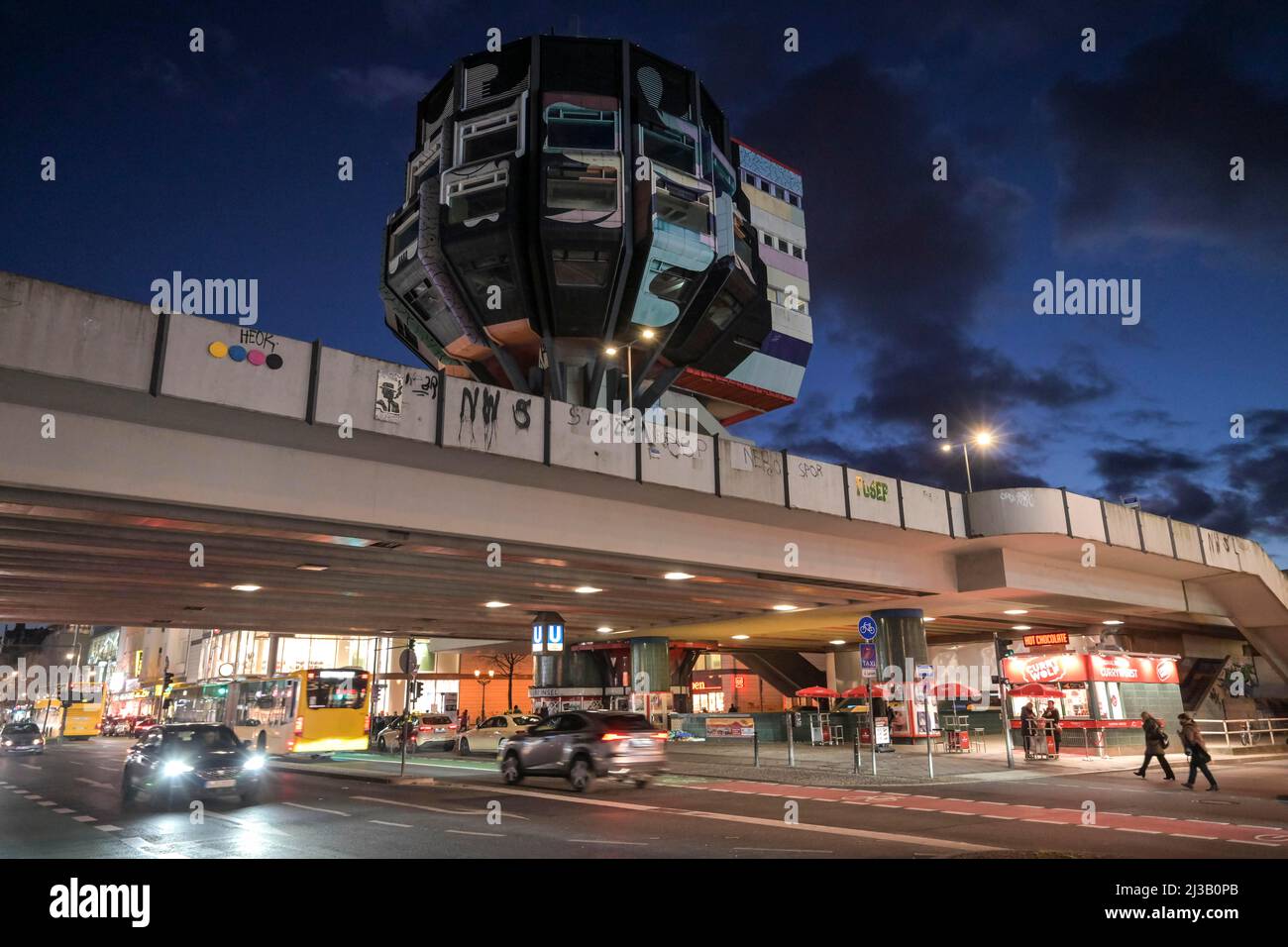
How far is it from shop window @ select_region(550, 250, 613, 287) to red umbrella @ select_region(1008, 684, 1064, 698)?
1207 inches

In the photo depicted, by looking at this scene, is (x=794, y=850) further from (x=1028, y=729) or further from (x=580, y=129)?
(x=580, y=129)

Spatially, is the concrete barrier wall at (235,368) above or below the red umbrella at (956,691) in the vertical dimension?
above

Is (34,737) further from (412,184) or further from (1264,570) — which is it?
(1264,570)

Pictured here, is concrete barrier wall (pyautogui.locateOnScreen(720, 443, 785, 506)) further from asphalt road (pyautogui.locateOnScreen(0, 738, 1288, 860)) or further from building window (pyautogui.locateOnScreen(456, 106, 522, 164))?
building window (pyautogui.locateOnScreen(456, 106, 522, 164))

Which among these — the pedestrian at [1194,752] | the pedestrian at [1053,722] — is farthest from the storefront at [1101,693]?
the pedestrian at [1194,752]

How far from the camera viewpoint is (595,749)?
63.4 ft

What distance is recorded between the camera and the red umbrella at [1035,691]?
28672 millimetres

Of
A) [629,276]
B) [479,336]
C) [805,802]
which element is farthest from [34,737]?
[805,802]

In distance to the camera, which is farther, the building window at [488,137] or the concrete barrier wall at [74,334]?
the building window at [488,137]

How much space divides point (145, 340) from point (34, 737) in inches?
1632

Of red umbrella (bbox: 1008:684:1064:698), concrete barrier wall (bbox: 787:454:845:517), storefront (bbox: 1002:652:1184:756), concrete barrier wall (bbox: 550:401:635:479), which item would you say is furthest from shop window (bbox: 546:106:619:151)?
red umbrella (bbox: 1008:684:1064:698)

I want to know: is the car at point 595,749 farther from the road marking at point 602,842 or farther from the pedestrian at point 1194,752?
the pedestrian at point 1194,752

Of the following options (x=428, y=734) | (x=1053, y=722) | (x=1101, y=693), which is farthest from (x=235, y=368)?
(x=1101, y=693)

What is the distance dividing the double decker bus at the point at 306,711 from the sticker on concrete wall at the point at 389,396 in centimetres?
2203
